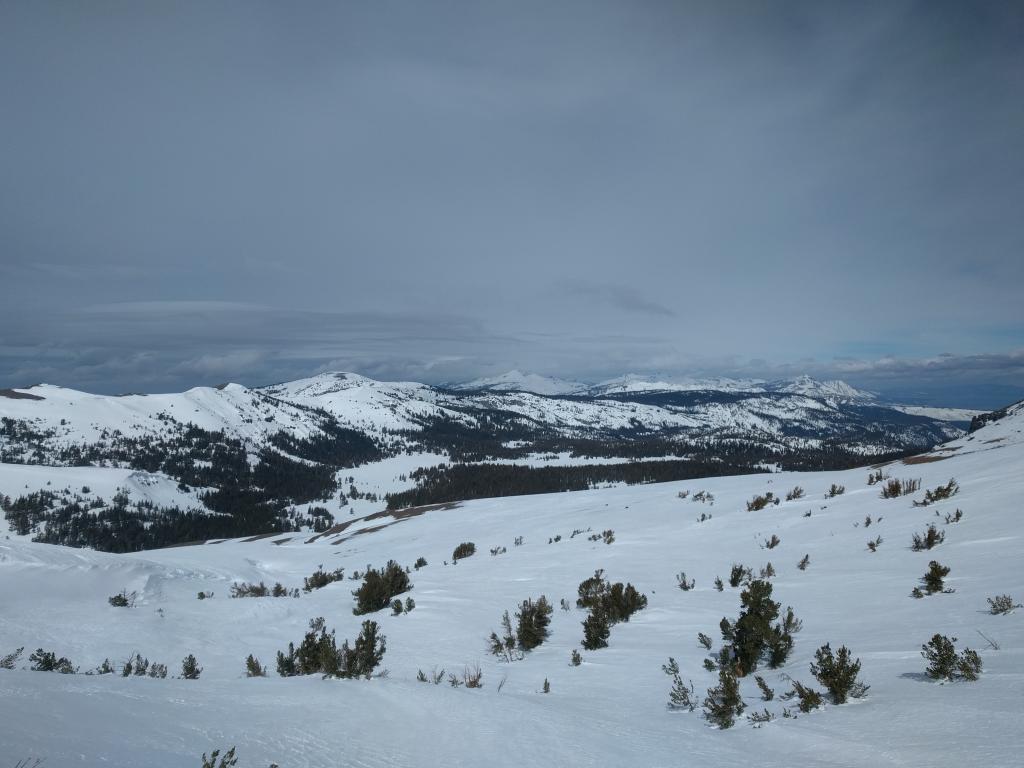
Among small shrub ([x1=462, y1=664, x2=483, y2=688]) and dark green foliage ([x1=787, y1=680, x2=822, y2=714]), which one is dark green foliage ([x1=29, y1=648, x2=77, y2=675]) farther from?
dark green foliage ([x1=787, y1=680, x2=822, y2=714])

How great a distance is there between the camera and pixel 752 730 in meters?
4.09

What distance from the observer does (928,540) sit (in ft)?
28.0

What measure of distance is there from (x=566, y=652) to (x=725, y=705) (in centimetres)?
344

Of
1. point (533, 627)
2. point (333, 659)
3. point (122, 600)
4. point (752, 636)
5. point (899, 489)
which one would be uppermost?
point (899, 489)

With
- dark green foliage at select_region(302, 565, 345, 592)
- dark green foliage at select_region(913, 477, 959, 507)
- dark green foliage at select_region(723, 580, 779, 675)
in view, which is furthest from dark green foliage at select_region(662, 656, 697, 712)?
dark green foliage at select_region(302, 565, 345, 592)

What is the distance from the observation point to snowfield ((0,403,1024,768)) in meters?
3.51

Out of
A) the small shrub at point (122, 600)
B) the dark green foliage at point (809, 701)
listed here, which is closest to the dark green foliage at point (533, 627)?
the dark green foliage at point (809, 701)

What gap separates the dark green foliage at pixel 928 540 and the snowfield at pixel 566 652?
155 mm

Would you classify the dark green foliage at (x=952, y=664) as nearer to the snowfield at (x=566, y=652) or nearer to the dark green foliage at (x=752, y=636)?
the snowfield at (x=566, y=652)

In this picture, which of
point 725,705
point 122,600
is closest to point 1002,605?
point 725,705

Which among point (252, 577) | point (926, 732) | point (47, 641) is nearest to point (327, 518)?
point (252, 577)

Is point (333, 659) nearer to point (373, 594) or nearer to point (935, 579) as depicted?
point (373, 594)

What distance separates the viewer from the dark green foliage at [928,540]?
336 inches

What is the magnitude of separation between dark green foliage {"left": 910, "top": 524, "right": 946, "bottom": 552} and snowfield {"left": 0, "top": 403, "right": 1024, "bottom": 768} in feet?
0.51
